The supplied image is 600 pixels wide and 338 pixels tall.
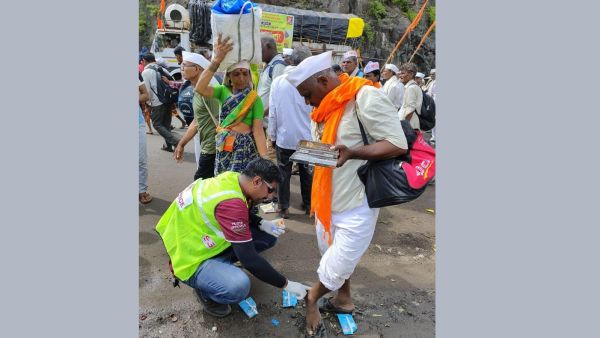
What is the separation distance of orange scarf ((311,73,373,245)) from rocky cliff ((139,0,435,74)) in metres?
23.0

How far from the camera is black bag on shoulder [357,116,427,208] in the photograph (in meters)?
2.18

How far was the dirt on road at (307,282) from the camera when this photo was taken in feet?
8.79

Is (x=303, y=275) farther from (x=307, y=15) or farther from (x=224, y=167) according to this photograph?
(x=307, y=15)

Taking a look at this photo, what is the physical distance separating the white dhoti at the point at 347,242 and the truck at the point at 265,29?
11.4m

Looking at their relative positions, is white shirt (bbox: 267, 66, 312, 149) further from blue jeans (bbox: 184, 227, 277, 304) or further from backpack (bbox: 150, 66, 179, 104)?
backpack (bbox: 150, 66, 179, 104)

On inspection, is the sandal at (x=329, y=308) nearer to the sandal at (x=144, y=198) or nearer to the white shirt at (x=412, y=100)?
the sandal at (x=144, y=198)

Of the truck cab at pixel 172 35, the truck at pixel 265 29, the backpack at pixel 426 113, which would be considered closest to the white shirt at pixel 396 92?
the backpack at pixel 426 113

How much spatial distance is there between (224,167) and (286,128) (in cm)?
109

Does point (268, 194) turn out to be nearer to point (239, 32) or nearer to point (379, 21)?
point (239, 32)

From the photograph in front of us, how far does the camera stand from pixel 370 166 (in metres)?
2.30

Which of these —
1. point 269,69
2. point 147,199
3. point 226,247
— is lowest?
point 147,199

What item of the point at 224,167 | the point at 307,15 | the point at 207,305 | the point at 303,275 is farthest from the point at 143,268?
the point at 307,15

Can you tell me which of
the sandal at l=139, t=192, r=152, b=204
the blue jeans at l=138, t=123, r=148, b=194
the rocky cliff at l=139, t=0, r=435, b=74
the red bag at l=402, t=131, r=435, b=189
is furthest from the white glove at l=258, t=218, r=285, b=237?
the rocky cliff at l=139, t=0, r=435, b=74

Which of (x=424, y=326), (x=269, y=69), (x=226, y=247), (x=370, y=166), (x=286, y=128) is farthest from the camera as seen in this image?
(x=269, y=69)
